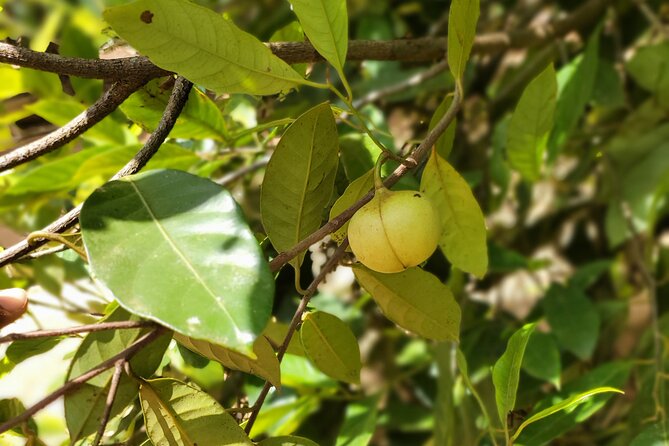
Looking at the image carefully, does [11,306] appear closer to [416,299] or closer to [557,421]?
[416,299]

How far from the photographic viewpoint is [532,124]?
990mm

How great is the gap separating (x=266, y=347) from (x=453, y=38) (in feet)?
1.15

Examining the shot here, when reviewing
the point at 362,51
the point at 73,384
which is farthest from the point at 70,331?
the point at 362,51

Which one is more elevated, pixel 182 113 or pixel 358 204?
pixel 182 113

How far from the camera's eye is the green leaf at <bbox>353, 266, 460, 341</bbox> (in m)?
0.75

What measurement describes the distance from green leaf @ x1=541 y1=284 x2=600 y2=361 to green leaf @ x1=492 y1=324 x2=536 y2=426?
1.52ft

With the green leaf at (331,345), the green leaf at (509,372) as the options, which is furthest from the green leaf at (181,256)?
the green leaf at (509,372)

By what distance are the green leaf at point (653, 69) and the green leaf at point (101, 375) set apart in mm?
1086

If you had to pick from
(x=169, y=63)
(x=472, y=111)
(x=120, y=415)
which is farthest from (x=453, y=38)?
(x=472, y=111)

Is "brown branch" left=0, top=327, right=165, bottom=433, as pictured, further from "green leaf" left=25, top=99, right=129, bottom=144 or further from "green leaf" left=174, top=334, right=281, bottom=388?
"green leaf" left=25, top=99, right=129, bottom=144

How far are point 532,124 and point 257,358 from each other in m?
0.54

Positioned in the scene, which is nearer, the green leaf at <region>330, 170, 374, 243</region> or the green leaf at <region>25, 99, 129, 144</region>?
the green leaf at <region>330, 170, 374, 243</region>

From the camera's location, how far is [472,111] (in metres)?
1.62

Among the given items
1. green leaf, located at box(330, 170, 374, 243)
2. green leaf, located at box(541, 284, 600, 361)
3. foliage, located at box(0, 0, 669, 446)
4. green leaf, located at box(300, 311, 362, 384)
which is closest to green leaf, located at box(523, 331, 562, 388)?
foliage, located at box(0, 0, 669, 446)
